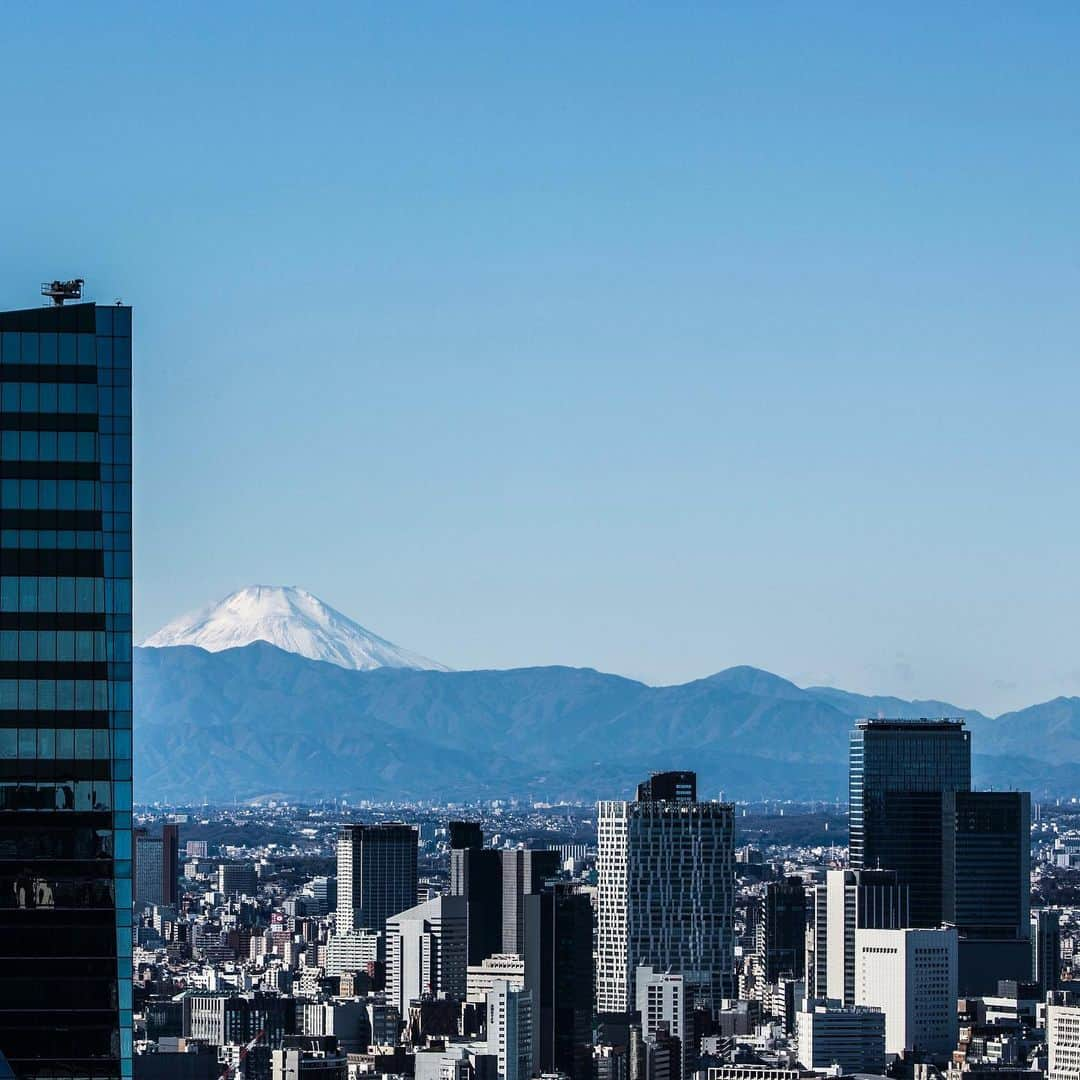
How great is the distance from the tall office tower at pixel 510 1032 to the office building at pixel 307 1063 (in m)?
7.42

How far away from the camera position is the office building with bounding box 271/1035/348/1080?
140m

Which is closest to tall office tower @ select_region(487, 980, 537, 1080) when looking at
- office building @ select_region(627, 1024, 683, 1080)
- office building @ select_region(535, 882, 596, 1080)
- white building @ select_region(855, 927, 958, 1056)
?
office building @ select_region(535, 882, 596, 1080)

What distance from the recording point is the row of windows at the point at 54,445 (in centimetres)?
5541

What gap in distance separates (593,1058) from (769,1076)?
36.1 feet

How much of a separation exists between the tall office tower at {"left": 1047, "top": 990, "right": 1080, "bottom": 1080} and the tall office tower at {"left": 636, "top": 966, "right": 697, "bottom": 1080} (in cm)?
2010

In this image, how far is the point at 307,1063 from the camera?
14200 centimetres

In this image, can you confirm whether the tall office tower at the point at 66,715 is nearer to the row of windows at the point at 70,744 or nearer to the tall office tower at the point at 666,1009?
the row of windows at the point at 70,744

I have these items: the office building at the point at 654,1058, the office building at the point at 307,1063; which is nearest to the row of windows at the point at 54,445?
the office building at the point at 307,1063

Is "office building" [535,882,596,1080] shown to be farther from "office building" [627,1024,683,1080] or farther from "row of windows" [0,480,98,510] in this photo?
"row of windows" [0,480,98,510]

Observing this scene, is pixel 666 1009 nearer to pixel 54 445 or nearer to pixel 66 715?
pixel 66 715

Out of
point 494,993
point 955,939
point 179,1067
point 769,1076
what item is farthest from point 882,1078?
point 955,939

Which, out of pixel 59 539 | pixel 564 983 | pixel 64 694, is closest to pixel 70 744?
pixel 64 694

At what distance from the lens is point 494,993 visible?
160 m

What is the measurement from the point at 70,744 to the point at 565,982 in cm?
12220
